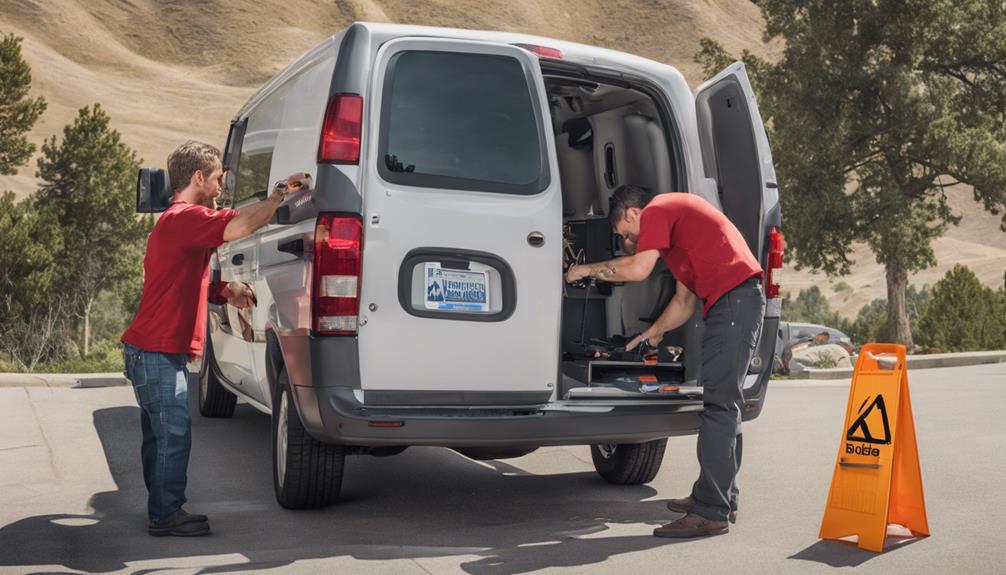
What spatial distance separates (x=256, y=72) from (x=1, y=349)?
8159 centimetres

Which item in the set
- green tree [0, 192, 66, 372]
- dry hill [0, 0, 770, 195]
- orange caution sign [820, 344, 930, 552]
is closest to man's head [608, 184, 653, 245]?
orange caution sign [820, 344, 930, 552]

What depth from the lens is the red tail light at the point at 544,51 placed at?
6.62 meters

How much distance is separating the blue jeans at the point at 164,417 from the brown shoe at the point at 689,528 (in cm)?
245

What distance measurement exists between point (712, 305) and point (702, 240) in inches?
13.5

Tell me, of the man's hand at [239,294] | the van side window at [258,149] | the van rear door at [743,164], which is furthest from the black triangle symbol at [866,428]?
the van side window at [258,149]

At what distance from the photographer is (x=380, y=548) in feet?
20.4

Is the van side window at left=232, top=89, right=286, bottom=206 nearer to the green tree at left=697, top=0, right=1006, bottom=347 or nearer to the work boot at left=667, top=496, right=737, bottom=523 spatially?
the work boot at left=667, top=496, right=737, bottom=523

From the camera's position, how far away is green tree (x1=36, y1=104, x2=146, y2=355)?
81.0ft

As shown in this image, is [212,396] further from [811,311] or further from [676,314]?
[811,311]

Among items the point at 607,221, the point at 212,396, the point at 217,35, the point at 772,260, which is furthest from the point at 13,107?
the point at 217,35

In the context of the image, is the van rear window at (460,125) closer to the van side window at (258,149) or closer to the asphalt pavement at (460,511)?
the van side window at (258,149)

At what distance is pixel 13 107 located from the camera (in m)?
24.2

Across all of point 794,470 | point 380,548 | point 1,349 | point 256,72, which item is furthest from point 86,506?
point 256,72

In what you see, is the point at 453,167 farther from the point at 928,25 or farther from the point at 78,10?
the point at 78,10
